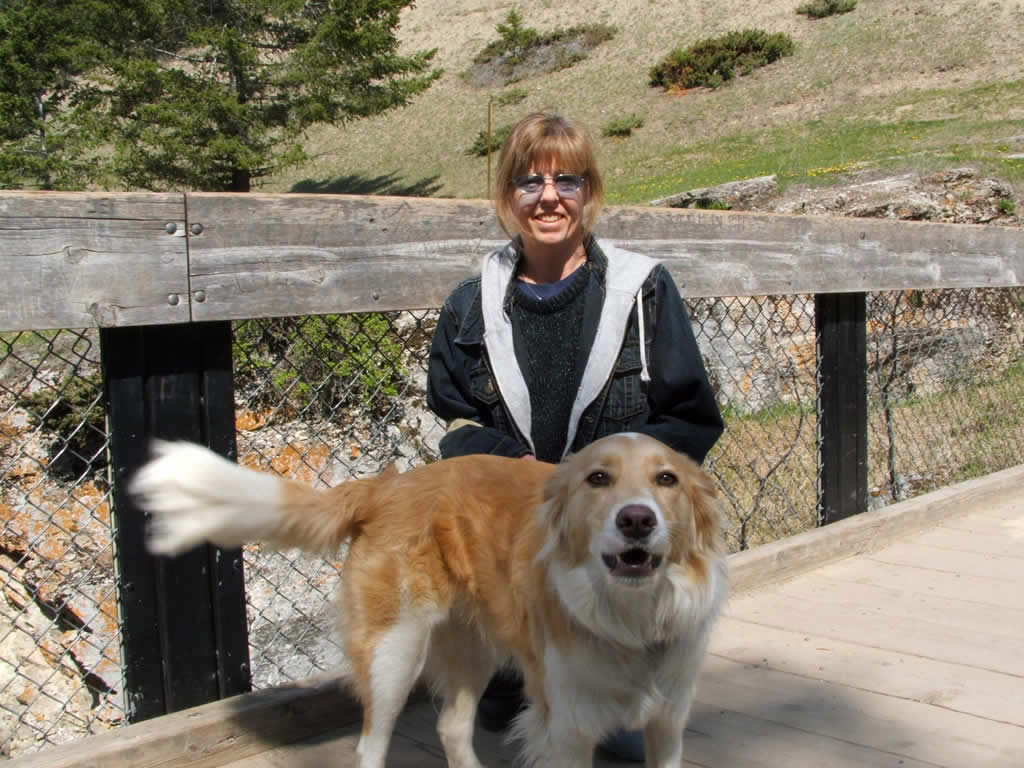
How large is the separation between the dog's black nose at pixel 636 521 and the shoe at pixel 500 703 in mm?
1223

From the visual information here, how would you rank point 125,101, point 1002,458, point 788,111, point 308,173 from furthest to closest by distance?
point 308,173, point 788,111, point 125,101, point 1002,458

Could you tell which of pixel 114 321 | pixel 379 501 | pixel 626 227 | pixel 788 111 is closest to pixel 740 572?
pixel 626 227

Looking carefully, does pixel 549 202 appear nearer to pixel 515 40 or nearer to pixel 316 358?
pixel 316 358

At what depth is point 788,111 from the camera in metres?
32.2

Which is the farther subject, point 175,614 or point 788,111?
point 788,111

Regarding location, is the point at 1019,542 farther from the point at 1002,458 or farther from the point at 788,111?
the point at 788,111

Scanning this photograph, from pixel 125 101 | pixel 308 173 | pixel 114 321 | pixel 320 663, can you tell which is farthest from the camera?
pixel 308 173

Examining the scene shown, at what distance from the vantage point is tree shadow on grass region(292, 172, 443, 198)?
34.5 m

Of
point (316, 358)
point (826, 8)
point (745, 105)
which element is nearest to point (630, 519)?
point (316, 358)

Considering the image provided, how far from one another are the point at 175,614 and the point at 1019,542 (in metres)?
3.93

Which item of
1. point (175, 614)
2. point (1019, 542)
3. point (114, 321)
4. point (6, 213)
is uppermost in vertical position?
point (6, 213)

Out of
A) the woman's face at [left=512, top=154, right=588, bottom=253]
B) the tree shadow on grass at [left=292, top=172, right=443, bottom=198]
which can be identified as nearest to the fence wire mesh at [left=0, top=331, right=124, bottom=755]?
the woman's face at [left=512, top=154, right=588, bottom=253]

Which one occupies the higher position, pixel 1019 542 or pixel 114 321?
pixel 114 321

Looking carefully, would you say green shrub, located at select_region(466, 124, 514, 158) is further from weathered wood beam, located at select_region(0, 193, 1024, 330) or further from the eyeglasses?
the eyeglasses
